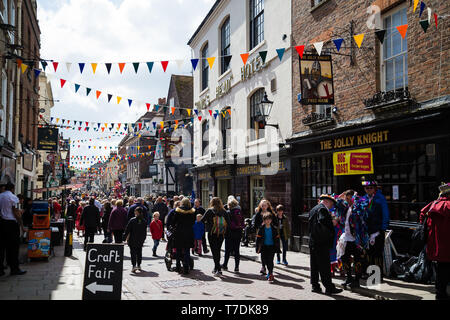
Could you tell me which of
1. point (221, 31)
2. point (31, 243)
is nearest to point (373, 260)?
point (31, 243)

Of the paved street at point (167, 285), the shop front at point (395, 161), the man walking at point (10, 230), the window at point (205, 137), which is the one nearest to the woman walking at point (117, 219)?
the paved street at point (167, 285)

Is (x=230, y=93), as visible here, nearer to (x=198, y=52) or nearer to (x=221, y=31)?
(x=221, y=31)

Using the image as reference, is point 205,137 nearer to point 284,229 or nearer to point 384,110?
point 284,229

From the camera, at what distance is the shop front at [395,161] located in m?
7.98

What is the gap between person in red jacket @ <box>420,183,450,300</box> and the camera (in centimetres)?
590

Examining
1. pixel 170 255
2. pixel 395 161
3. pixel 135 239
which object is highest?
pixel 395 161

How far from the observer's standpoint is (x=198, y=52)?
23.3 metres

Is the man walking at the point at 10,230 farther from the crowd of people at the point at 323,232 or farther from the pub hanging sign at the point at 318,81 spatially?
the pub hanging sign at the point at 318,81

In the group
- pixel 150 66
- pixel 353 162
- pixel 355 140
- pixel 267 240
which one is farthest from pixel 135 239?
pixel 355 140

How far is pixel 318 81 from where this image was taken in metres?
Answer: 10.5

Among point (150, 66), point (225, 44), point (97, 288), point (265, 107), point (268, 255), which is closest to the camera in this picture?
point (97, 288)

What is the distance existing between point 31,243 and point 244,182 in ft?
29.3

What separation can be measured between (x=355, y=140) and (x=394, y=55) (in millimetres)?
2284
